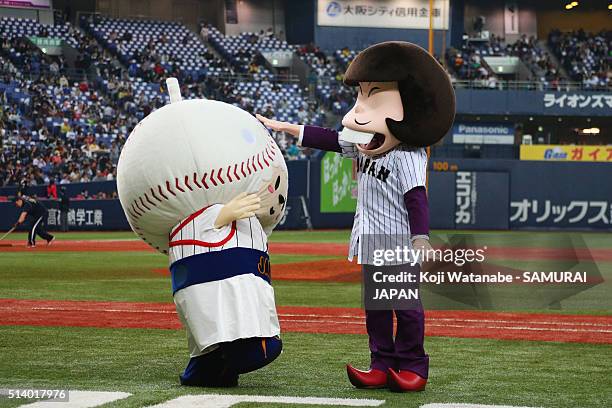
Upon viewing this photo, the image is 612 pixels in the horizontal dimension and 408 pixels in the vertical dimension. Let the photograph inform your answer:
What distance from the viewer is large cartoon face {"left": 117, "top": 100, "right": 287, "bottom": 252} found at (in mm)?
5445

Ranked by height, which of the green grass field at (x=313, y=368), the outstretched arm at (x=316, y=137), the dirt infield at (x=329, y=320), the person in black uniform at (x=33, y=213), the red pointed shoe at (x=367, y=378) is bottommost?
the person in black uniform at (x=33, y=213)

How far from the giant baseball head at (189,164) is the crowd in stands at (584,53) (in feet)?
124

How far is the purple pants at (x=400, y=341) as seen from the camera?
557 centimetres

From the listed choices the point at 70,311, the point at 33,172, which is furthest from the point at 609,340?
the point at 33,172

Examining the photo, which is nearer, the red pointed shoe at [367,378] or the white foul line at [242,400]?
the white foul line at [242,400]

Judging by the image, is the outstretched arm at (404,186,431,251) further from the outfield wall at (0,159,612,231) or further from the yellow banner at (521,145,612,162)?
the yellow banner at (521,145,612,162)

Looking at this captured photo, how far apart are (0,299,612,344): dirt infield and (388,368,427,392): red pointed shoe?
3.05 metres

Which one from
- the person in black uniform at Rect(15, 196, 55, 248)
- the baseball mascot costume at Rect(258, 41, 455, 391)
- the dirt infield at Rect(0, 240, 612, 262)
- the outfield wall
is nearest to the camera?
the baseball mascot costume at Rect(258, 41, 455, 391)

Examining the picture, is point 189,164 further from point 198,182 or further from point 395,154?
point 395,154

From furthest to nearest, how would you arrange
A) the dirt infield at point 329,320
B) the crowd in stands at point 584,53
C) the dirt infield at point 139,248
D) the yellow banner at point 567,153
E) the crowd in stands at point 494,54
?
1. the crowd in stands at point 584,53
2. the crowd in stands at point 494,54
3. the yellow banner at point 567,153
4. the dirt infield at point 139,248
5. the dirt infield at point 329,320

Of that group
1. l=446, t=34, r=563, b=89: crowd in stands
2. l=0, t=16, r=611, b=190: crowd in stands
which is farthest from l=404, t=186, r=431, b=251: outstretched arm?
l=446, t=34, r=563, b=89: crowd in stands

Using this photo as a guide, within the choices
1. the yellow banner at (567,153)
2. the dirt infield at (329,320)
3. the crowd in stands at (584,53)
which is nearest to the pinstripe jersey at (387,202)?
the dirt infield at (329,320)

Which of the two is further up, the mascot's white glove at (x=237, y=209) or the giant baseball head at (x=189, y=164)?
the giant baseball head at (x=189, y=164)

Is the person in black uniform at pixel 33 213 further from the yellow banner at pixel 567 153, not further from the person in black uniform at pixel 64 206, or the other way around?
the yellow banner at pixel 567 153
